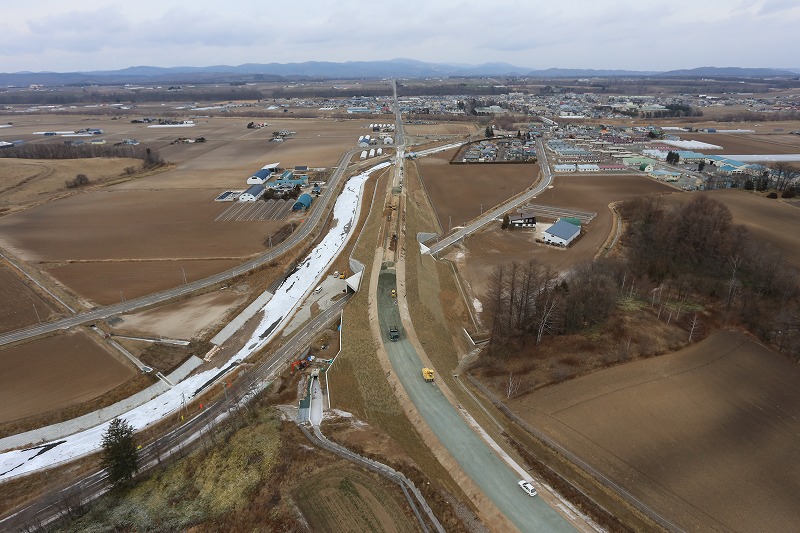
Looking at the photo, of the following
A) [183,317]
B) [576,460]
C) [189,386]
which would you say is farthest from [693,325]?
[183,317]

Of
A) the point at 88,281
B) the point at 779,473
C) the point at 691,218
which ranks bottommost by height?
the point at 779,473

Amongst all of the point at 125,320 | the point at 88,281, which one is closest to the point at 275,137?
the point at 88,281

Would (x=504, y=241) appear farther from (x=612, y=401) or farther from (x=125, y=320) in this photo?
(x=125, y=320)

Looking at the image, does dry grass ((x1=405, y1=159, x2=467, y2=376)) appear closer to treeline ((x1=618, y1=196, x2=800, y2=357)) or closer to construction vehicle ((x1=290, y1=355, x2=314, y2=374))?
construction vehicle ((x1=290, y1=355, x2=314, y2=374))

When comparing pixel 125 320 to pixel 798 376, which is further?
pixel 125 320

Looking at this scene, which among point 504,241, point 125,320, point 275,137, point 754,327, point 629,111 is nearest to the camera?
point 754,327

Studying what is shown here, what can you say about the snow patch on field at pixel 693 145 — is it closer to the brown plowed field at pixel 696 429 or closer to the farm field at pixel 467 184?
the farm field at pixel 467 184

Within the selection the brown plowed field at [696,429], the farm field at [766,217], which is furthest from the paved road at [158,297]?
the farm field at [766,217]
